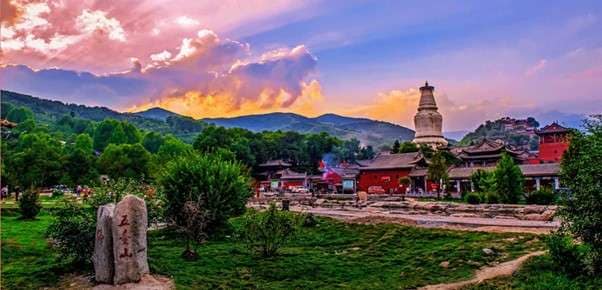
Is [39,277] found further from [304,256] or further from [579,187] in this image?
[579,187]

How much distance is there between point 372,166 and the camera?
61844mm

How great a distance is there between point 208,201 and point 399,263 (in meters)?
9.37

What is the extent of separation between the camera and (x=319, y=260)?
18891 mm

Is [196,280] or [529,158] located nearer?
[196,280]

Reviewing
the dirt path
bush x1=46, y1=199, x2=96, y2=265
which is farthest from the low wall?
bush x1=46, y1=199, x2=96, y2=265

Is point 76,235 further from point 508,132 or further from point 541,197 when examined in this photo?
point 508,132

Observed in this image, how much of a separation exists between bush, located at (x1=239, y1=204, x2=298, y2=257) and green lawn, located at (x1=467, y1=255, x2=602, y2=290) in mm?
7603

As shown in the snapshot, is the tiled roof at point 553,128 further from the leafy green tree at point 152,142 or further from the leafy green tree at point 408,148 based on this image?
the leafy green tree at point 152,142

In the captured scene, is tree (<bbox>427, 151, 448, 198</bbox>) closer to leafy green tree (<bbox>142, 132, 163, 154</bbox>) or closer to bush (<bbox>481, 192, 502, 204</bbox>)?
bush (<bbox>481, 192, 502, 204</bbox>)

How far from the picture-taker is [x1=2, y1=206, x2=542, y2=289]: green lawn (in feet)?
52.5

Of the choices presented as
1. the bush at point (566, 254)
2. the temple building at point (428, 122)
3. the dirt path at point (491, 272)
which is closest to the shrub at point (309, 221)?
the dirt path at point (491, 272)

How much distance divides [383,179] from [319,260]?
1699 inches

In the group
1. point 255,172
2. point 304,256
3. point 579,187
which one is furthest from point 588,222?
point 255,172

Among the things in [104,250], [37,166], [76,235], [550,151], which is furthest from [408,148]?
[104,250]
